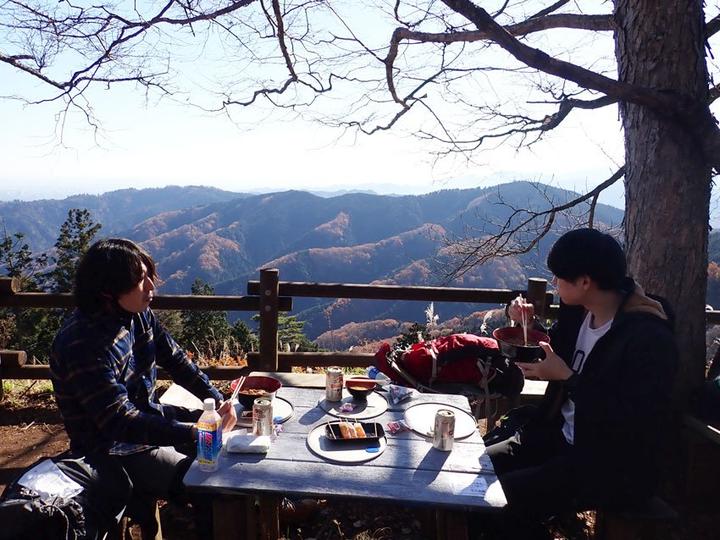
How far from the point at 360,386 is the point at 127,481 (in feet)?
3.51

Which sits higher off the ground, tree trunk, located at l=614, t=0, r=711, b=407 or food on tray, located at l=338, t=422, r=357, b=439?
tree trunk, located at l=614, t=0, r=711, b=407

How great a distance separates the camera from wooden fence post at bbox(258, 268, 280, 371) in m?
4.32

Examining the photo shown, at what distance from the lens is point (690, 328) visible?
124 inches

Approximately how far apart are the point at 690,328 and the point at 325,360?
276cm

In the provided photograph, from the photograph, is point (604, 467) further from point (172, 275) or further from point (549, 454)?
point (172, 275)

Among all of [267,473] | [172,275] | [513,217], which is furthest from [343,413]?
[172,275]

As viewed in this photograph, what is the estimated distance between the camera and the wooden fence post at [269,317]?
432cm

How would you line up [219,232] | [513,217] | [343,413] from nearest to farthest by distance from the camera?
[343,413] < [513,217] < [219,232]

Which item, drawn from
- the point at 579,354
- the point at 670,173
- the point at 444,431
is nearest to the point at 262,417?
the point at 444,431

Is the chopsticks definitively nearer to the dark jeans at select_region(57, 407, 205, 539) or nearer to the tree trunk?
the dark jeans at select_region(57, 407, 205, 539)

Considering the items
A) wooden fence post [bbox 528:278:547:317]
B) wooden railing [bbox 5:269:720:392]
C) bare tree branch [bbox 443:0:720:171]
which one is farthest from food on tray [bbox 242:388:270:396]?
wooden fence post [bbox 528:278:547:317]

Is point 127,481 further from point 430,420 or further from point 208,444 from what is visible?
point 430,420

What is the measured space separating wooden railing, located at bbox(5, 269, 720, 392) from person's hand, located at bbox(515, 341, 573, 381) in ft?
6.47

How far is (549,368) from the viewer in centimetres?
217
